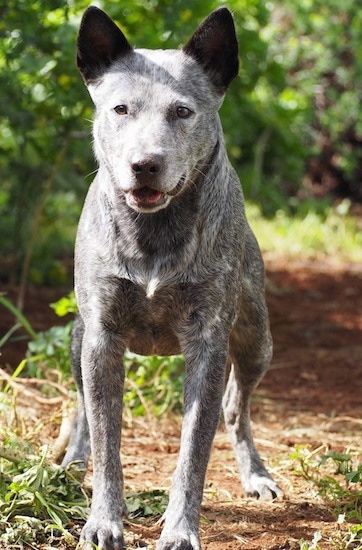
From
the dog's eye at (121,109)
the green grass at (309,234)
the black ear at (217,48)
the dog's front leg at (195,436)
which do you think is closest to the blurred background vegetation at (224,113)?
the green grass at (309,234)

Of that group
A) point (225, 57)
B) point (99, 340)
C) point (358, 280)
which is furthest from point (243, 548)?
point (358, 280)

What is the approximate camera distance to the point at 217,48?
409 cm

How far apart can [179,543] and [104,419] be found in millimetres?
557

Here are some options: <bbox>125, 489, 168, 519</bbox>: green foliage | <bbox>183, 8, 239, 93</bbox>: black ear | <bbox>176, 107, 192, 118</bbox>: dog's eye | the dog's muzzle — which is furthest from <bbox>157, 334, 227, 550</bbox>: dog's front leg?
<bbox>183, 8, 239, 93</bbox>: black ear

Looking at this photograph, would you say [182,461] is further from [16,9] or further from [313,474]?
[16,9]

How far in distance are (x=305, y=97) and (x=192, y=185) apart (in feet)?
28.5

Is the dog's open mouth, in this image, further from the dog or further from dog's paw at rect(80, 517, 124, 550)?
dog's paw at rect(80, 517, 124, 550)

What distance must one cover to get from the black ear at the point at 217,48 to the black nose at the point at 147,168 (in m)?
0.67

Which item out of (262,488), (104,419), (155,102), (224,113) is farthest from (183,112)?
(224,113)

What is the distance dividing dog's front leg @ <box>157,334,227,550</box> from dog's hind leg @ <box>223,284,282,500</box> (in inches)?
26.3

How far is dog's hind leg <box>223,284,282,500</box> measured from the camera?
181 inches

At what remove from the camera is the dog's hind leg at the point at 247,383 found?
461 cm

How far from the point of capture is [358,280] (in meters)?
9.90

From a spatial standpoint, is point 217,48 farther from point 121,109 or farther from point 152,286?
point 152,286
